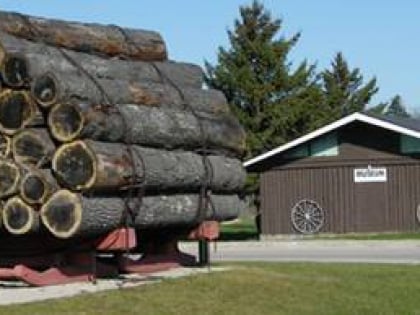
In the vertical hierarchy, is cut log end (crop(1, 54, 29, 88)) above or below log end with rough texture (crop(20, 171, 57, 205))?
above

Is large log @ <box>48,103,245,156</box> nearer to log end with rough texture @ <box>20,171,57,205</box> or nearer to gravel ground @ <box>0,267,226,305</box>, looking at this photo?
log end with rough texture @ <box>20,171,57,205</box>

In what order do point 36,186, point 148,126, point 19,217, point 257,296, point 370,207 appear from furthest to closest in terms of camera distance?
point 370,207 → point 148,126 → point 19,217 → point 36,186 → point 257,296

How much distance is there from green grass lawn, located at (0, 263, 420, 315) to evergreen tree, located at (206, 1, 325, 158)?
3356 cm

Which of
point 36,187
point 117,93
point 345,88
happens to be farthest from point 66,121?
point 345,88

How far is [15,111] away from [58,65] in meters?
0.93

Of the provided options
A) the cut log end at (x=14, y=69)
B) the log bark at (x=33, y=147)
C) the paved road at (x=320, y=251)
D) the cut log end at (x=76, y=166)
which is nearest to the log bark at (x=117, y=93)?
the cut log end at (x=14, y=69)

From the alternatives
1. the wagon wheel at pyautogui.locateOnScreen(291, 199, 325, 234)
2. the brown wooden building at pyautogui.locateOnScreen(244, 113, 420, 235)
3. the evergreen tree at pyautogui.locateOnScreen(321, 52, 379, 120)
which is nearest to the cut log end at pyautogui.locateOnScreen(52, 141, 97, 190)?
the brown wooden building at pyautogui.locateOnScreen(244, 113, 420, 235)

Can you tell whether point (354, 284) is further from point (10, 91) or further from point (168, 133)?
point (10, 91)

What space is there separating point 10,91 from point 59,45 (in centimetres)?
166

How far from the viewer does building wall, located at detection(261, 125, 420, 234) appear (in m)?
35.2

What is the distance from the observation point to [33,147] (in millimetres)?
14656

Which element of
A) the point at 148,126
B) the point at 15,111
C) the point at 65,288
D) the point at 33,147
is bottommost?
the point at 65,288

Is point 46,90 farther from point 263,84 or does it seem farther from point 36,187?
point 263,84

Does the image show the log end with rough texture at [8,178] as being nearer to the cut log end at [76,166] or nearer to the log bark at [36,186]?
the log bark at [36,186]
